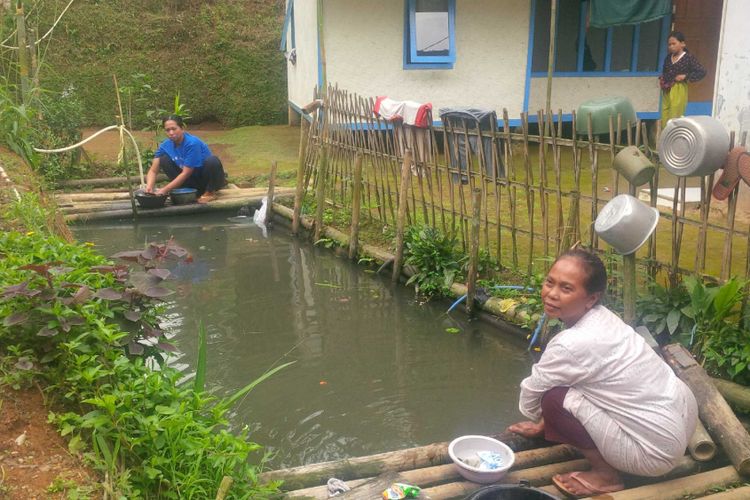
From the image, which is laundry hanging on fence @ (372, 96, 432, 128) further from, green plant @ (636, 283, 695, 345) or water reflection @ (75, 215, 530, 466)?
green plant @ (636, 283, 695, 345)

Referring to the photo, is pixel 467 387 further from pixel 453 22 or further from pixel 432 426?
pixel 453 22

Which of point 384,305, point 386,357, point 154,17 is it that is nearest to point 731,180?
point 386,357

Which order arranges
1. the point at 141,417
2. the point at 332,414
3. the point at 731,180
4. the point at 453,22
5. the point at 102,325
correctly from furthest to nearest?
the point at 453,22
the point at 332,414
the point at 731,180
the point at 102,325
the point at 141,417

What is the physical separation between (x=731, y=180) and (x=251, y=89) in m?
13.4

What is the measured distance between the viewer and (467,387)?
473cm

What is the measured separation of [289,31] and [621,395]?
1347cm

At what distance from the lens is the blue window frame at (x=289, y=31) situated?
48.1ft

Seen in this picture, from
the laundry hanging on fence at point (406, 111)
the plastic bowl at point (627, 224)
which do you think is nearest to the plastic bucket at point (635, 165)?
the plastic bowl at point (627, 224)

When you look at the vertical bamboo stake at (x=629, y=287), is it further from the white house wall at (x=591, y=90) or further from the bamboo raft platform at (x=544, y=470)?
the white house wall at (x=591, y=90)

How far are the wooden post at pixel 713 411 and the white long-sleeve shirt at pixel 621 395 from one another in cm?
45

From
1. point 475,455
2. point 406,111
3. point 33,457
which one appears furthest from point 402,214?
point 33,457

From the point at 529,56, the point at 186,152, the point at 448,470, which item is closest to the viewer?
the point at 448,470

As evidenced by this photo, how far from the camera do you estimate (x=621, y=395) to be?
309cm

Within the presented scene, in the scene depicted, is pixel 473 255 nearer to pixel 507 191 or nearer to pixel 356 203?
pixel 507 191
